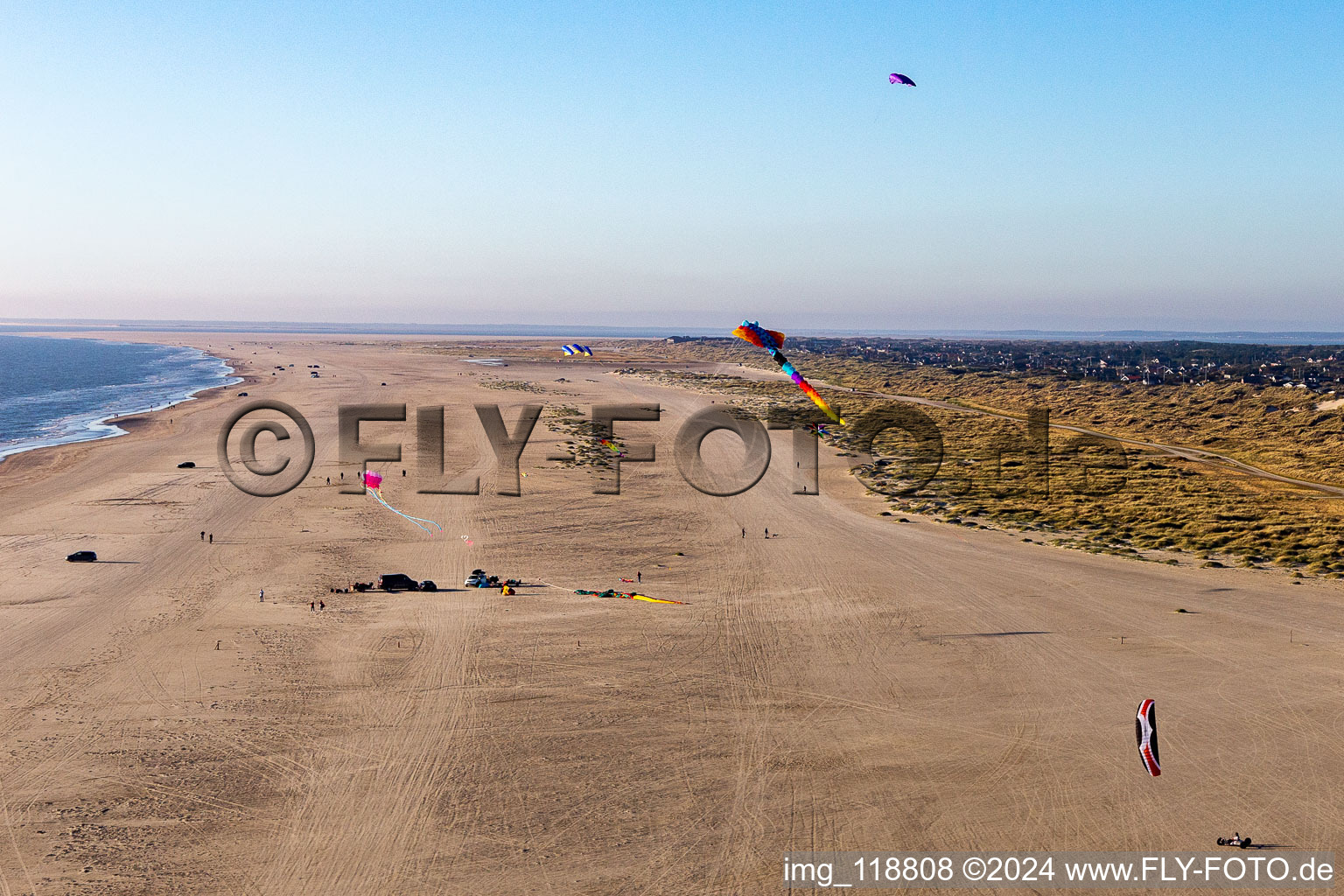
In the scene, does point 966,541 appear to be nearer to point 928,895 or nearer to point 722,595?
point 722,595

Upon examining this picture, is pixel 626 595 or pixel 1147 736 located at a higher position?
pixel 1147 736

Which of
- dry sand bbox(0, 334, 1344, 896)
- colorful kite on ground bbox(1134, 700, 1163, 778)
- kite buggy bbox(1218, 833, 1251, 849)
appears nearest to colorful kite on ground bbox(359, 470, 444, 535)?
dry sand bbox(0, 334, 1344, 896)

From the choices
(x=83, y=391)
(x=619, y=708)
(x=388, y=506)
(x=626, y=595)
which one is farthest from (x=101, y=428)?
(x=619, y=708)

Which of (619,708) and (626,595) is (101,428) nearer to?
(626,595)

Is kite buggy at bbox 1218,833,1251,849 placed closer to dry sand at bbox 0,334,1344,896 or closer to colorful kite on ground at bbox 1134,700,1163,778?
dry sand at bbox 0,334,1344,896

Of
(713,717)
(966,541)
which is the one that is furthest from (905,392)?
(713,717)

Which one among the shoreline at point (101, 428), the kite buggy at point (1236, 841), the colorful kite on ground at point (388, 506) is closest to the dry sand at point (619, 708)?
the kite buggy at point (1236, 841)
